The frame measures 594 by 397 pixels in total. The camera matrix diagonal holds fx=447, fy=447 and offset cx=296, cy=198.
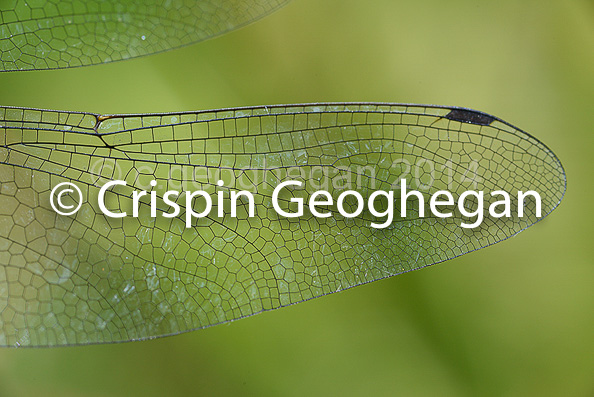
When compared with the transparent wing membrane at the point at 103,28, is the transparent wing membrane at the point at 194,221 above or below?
below

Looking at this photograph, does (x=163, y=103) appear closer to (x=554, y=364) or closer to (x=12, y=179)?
(x=12, y=179)

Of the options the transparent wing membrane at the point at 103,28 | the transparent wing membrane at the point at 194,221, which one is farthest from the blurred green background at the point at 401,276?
the transparent wing membrane at the point at 194,221

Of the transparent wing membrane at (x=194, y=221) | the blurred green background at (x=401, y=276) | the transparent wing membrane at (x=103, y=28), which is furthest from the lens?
the blurred green background at (x=401, y=276)

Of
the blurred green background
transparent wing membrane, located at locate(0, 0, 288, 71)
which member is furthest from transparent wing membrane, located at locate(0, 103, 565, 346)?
the blurred green background

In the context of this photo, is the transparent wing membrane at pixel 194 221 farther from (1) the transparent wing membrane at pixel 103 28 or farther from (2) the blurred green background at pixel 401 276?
(2) the blurred green background at pixel 401 276

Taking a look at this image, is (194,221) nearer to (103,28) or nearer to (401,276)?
(103,28)

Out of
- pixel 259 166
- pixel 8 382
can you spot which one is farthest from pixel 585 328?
pixel 8 382
